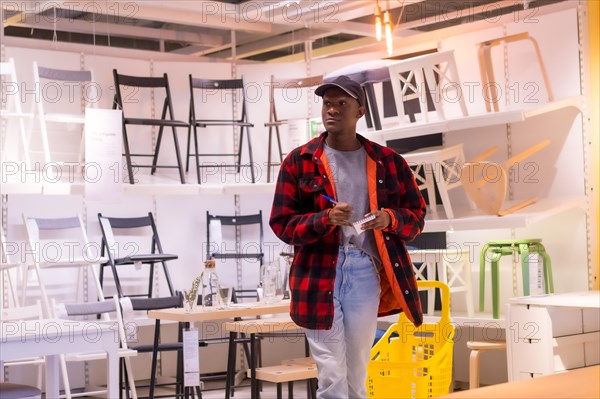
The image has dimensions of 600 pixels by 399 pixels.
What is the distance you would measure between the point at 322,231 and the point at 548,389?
91 centimetres

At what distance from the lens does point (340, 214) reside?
3.02 m

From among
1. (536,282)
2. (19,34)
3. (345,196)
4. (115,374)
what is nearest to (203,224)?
(19,34)

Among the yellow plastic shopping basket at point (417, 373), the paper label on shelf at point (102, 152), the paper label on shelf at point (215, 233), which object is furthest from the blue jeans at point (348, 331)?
the paper label on shelf at point (215, 233)

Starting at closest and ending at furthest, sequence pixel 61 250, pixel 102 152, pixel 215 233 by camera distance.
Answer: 1. pixel 102 152
2. pixel 61 250
3. pixel 215 233

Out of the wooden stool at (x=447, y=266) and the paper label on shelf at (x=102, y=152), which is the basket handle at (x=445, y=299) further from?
the paper label on shelf at (x=102, y=152)

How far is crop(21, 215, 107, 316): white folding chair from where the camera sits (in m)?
6.78

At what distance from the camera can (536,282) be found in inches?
234

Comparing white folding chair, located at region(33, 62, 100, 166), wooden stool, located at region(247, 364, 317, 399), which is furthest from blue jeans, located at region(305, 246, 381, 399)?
white folding chair, located at region(33, 62, 100, 166)

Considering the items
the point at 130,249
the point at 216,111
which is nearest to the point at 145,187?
the point at 130,249

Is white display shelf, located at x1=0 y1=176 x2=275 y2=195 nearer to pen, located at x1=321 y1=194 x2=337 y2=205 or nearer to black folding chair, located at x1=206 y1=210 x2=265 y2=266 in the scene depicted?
black folding chair, located at x1=206 y1=210 x2=265 y2=266

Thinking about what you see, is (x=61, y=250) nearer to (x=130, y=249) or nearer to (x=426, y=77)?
(x=130, y=249)

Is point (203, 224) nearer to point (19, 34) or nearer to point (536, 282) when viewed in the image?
point (19, 34)

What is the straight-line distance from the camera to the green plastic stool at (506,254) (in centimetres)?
595

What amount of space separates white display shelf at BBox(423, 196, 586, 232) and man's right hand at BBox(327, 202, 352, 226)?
2.87 metres
